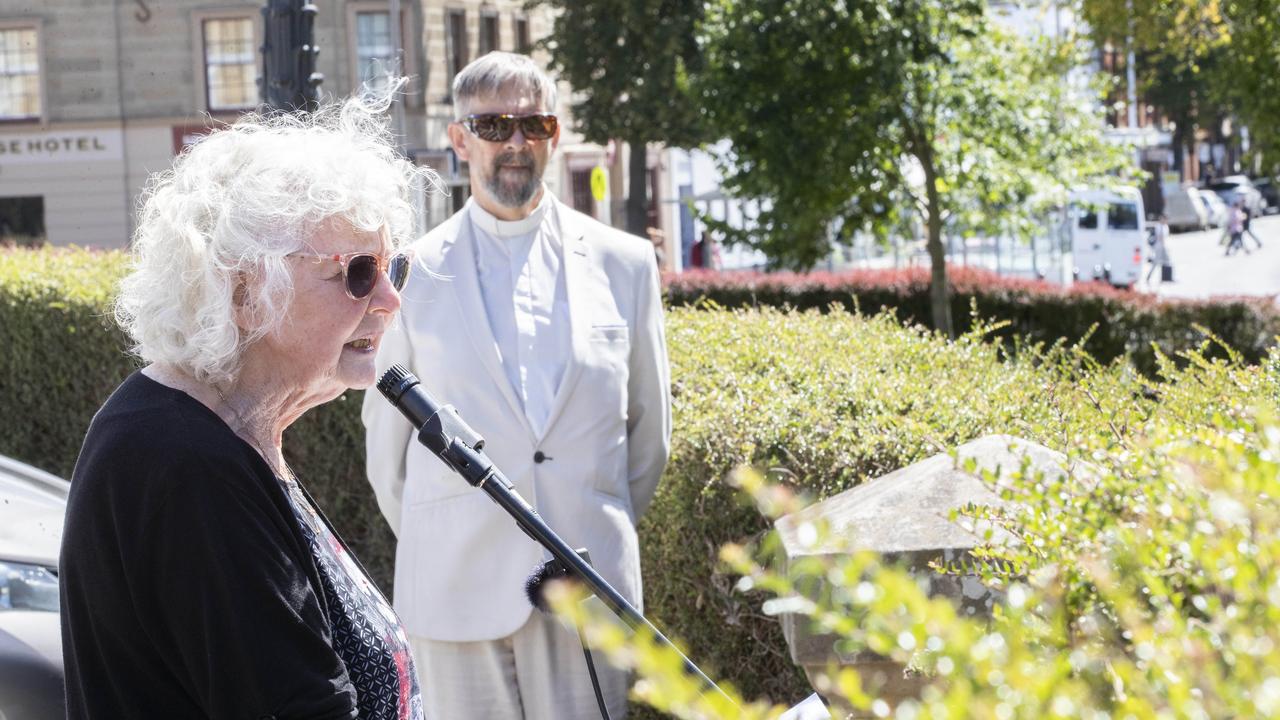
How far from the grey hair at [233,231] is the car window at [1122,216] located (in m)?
35.1

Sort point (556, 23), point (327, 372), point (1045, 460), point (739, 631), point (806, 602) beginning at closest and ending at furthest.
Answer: point (806, 602) → point (327, 372) → point (1045, 460) → point (739, 631) → point (556, 23)

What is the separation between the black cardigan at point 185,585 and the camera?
1.93 metres

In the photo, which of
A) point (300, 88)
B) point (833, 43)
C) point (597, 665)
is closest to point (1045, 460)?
point (597, 665)

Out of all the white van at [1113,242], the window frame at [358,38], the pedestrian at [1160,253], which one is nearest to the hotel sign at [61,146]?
the window frame at [358,38]

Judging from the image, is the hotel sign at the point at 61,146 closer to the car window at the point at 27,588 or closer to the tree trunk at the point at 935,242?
the tree trunk at the point at 935,242

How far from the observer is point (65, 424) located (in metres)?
7.46

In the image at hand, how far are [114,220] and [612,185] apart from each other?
47.0 feet

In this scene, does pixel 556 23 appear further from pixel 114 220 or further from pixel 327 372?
pixel 327 372

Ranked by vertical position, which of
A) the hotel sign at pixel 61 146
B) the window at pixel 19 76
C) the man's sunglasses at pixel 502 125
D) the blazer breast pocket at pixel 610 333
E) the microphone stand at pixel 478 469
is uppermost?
the window at pixel 19 76

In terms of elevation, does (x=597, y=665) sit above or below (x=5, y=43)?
below

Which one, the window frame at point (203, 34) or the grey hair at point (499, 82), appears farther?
the window frame at point (203, 34)

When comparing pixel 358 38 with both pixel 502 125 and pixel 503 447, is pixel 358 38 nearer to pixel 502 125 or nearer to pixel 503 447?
pixel 502 125

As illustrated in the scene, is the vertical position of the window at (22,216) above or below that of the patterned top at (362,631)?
above

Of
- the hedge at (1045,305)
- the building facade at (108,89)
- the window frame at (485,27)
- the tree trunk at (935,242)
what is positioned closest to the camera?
the hedge at (1045,305)
